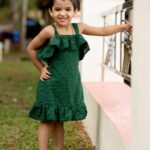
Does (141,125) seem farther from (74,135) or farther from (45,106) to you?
(74,135)

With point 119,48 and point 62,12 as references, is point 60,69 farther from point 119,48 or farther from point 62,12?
point 119,48

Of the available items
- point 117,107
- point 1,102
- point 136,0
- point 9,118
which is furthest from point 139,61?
Answer: point 1,102

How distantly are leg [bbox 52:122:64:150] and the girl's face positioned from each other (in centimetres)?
88

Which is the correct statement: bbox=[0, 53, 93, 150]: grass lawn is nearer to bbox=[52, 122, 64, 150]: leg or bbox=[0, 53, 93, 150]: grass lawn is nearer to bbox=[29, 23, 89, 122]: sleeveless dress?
bbox=[52, 122, 64, 150]: leg

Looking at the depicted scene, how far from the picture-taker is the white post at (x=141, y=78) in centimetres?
378

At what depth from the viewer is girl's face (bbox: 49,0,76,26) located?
489 cm

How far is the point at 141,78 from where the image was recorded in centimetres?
388

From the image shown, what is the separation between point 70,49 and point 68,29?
0.18m

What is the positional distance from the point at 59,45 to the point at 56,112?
0.53 meters

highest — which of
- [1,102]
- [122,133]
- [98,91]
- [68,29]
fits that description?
[68,29]

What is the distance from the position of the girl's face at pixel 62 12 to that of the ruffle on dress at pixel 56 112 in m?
0.67

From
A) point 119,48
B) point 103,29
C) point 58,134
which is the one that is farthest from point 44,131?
point 119,48

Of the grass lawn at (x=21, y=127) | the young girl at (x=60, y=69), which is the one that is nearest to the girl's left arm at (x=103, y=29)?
the young girl at (x=60, y=69)

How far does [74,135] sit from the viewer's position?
22.9 ft
